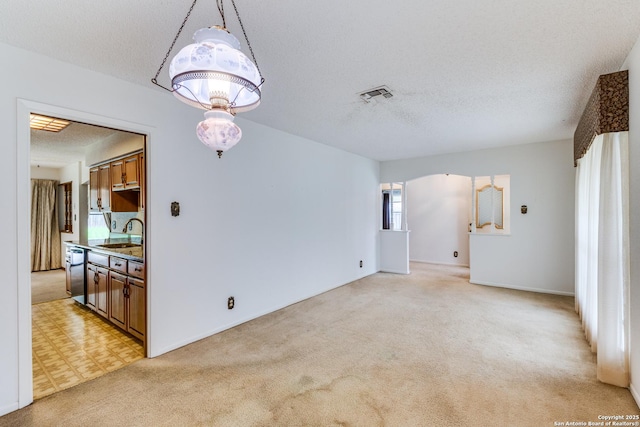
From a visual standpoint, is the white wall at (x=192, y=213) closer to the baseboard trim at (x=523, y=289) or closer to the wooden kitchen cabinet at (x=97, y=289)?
the wooden kitchen cabinet at (x=97, y=289)

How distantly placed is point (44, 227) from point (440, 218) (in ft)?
31.6

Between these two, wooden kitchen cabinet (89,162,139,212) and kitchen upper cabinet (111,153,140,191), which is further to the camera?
wooden kitchen cabinet (89,162,139,212)

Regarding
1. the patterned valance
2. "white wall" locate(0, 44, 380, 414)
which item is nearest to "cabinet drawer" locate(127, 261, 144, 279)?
"white wall" locate(0, 44, 380, 414)

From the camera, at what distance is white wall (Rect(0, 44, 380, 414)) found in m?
2.05

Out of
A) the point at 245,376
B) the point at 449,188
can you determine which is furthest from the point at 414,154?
the point at 245,376

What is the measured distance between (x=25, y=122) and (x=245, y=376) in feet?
8.18

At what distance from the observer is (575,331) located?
332 centimetres

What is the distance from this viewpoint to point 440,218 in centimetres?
788

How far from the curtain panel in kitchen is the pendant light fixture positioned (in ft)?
25.5

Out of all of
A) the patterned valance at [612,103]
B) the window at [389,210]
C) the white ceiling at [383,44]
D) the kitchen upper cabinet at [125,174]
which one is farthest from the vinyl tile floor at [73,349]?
the window at [389,210]

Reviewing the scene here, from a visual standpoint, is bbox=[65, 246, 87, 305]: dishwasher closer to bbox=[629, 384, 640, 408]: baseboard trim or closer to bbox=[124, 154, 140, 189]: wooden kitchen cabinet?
bbox=[124, 154, 140, 189]: wooden kitchen cabinet

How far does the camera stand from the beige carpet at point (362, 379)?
1.96 meters

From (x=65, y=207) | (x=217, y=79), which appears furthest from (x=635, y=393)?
(x=65, y=207)

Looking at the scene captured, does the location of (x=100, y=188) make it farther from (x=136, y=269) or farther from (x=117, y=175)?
(x=136, y=269)
